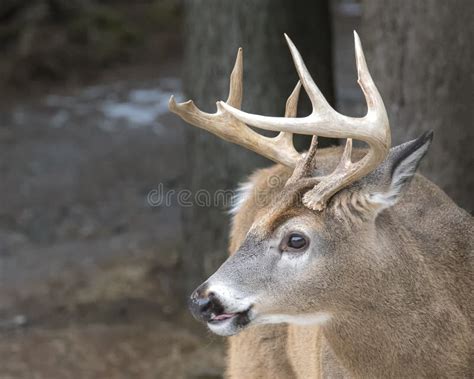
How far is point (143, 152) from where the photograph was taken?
40.1 ft

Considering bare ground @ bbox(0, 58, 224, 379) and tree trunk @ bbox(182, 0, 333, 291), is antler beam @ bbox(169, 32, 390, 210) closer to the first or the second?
bare ground @ bbox(0, 58, 224, 379)

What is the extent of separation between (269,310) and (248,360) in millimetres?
1294

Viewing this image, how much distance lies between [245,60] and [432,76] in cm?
179

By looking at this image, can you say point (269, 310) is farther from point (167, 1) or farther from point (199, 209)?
point (167, 1)

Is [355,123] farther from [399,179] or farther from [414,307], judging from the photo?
[414,307]

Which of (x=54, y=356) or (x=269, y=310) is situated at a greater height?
(x=269, y=310)

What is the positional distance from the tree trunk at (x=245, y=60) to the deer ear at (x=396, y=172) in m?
3.23

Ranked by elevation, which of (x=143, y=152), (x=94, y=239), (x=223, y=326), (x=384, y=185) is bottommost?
(x=94, y=239)

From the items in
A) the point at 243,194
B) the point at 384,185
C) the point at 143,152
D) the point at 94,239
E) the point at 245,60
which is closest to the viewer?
the point at 384,185

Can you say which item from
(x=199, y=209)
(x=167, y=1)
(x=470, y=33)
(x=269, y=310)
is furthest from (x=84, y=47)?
(x=269, y=310)

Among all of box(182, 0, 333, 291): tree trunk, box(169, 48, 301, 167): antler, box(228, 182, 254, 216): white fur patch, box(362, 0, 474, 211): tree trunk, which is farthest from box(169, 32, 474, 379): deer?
box(182, 0, 333, 291): tree trunk

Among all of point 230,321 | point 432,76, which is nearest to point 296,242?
point 230,321

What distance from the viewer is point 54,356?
7754mm

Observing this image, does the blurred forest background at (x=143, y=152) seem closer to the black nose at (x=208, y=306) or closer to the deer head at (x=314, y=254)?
the deer head at (x=314, y=254)
